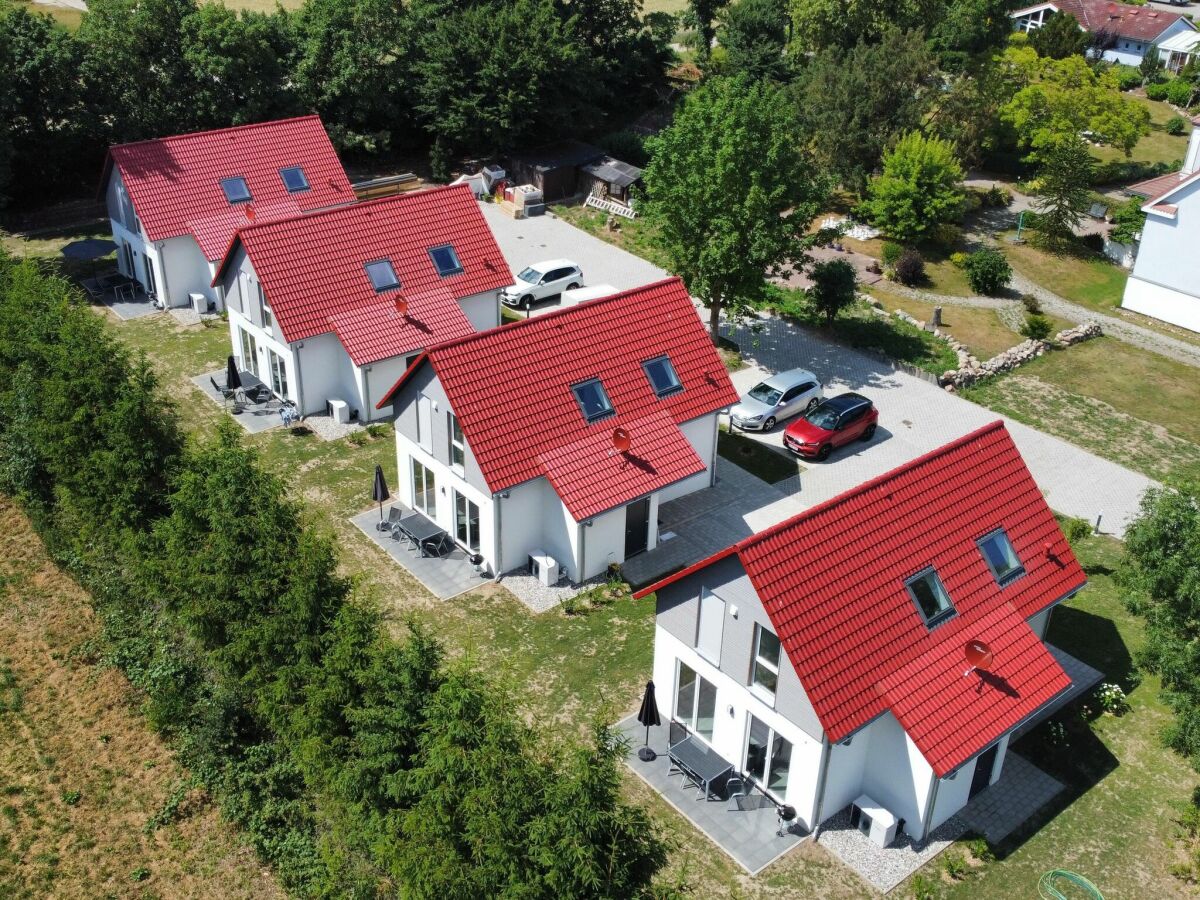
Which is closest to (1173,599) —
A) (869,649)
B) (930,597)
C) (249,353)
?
(930,597)

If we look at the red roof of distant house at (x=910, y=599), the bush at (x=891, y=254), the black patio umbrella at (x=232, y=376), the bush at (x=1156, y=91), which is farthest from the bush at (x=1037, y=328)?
the bush at (x=1156, y=91)

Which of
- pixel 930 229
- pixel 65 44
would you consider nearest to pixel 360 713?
pixel 930 229

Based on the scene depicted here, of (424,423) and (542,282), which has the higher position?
(424,423)

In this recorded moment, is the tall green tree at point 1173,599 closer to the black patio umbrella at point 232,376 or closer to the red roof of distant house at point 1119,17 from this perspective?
the black patio umbrella at point 232,376

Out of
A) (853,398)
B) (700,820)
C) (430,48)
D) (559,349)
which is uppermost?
(430,48)

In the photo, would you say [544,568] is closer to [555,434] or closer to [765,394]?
[555,434]

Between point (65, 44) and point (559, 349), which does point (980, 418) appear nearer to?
point (559, 349)

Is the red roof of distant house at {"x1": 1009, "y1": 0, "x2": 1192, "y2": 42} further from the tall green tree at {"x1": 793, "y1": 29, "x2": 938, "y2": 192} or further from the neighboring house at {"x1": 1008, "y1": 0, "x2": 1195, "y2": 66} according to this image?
the tall green tree at {"x1": 793, "y1": 29, "x2": 938, "y2": 192}
